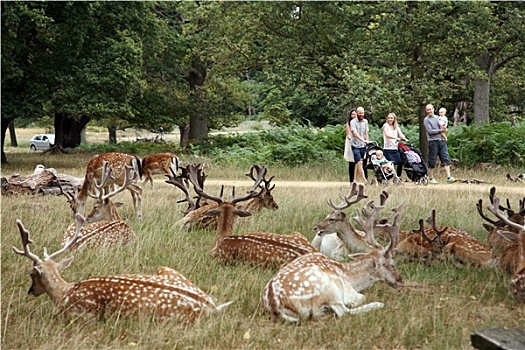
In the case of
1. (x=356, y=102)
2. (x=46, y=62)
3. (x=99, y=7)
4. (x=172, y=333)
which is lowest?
(x=172, y=333)

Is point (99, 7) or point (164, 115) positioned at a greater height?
point (99, 7)

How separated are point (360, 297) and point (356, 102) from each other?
12.1m

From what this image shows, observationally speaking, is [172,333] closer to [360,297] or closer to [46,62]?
[360,297]

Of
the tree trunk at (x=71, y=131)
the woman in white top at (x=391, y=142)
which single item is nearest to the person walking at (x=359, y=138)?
the woman in white top at (x=391, y=142)

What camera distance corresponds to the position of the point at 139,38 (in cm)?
1970

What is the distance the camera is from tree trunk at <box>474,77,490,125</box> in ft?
64.7

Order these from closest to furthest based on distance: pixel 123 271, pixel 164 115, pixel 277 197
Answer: pixel 123 271
pixel 277 197
pixel 164 115

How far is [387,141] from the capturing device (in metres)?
13.2

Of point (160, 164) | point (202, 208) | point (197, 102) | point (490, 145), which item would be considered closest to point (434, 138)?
point (490, 145)

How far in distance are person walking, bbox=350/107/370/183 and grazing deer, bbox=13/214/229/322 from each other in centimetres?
829

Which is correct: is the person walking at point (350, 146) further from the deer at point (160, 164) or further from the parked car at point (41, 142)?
the parked car at point (41, 142)

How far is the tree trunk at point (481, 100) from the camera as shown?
776 inches

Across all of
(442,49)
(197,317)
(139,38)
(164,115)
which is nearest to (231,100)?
(164,115)

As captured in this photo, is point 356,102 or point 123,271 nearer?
point 123,271
